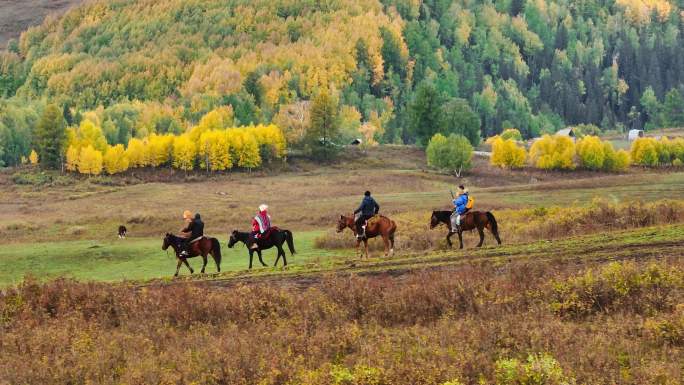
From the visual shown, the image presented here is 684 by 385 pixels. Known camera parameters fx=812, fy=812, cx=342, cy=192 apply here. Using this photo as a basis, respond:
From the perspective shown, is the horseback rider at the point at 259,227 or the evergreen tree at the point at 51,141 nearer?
the horseback rider at the point at 259,227

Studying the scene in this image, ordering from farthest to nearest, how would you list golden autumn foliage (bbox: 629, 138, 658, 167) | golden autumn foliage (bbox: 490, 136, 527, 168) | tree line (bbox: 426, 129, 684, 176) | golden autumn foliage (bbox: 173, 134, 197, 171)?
golden autumn foliage (bbox: 629, 138, 658, 167), golden autumn foliage (bbox: 490, 136, 527, 168), tree line (bbox: 426, 129, 684, 176), golden autumn foliage (bbox: 173, 134, 197, 171)

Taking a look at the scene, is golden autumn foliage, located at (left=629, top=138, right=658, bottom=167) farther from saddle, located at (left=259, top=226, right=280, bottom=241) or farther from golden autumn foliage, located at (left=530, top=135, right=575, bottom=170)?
saddle, located at (left=259, top=226, right=280, bottom=241)

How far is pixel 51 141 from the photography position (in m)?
136

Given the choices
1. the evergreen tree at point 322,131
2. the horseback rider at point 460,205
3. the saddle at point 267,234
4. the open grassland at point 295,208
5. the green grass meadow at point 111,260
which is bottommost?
the green grass meadow at point 111,260

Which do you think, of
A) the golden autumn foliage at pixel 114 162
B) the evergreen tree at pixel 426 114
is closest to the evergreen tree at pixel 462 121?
the evergreen tree at pixel 426 114

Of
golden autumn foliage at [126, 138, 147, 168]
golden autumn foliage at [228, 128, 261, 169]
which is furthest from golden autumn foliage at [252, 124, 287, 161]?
golden autumn foliage at [126, 138, 147, 168]

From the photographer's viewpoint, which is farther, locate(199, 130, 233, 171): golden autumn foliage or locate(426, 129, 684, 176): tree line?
locate(426, 129, 684, 176): tree line

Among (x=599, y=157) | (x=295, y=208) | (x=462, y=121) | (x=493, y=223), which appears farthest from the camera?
(x=462, y=121)

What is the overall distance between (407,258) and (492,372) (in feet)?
58.9

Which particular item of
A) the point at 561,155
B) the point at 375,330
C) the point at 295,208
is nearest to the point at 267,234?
the point at 375,330

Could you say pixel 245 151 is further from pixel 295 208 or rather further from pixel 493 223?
pixel 493 223

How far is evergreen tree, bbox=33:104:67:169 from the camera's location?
13550 cm

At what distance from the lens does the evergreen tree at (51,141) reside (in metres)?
136

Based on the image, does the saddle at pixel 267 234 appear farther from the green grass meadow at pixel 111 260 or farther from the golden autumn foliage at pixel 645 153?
the golden autumn foliage at pixel 645 153
